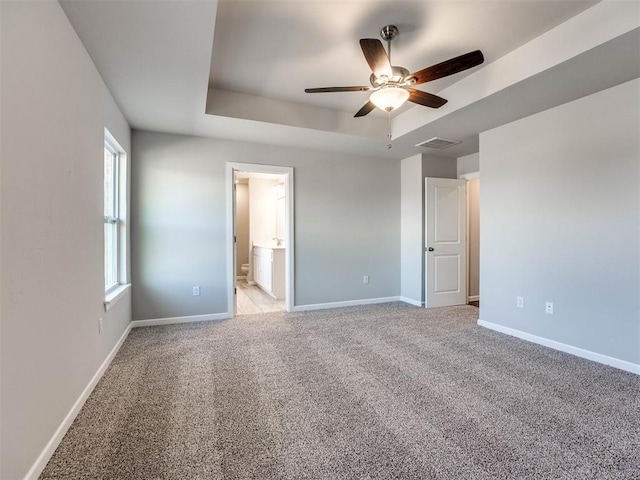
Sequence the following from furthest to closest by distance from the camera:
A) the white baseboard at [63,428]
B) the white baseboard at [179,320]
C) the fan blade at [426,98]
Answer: the white baseboard at [179,320]
the fan blade at [426,98]
the white baseboard at [63,428]

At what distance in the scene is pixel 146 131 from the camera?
148 inches

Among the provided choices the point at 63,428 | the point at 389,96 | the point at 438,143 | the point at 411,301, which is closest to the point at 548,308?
the point at 411,301

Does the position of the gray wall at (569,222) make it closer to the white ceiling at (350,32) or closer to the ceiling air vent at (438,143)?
the ceiling air vent at (438,143)

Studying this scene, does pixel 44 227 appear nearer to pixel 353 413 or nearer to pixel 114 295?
pixel 114 295

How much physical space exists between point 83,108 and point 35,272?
1234mm

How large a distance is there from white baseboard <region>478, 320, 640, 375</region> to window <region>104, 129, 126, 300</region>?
4.13 metres

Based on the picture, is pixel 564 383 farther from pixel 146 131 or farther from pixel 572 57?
pixel 146 131

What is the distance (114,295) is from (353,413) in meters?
2.33

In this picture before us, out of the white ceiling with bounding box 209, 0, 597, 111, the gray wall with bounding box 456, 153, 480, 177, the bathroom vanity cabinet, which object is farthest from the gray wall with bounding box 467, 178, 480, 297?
the bathroom vanity cabinet

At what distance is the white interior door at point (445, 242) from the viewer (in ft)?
15.3

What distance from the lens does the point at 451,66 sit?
2076 mm

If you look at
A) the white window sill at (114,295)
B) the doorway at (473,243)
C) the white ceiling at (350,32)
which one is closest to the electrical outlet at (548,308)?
the doorway at (473,243)

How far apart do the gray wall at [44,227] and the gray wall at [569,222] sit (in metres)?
3.93

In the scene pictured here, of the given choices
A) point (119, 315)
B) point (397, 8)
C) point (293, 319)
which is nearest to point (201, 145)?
point (119, 315)
